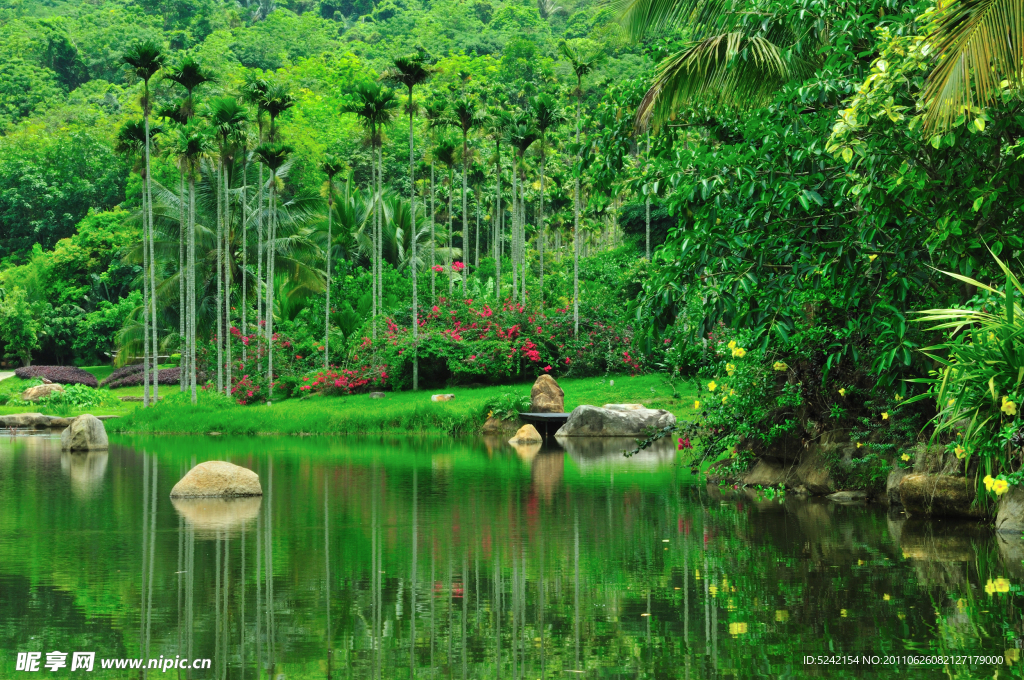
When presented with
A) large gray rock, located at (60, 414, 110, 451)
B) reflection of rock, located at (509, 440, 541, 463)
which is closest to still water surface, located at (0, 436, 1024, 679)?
reflection of rock, located at (509, 440, 541, 463)

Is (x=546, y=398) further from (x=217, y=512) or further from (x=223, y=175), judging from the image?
(x=217, y=512)

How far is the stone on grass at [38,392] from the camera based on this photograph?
45.2m

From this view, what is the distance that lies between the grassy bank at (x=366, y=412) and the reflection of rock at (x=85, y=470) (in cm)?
692

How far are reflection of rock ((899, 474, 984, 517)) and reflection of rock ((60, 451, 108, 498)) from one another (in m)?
11.1

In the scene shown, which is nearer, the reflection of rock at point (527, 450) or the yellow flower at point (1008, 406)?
the yellow flower at point (1008, 406)

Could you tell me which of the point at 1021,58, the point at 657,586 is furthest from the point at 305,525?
the point at 1021,58

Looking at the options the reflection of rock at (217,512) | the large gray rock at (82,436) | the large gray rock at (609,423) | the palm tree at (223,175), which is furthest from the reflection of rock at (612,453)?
the palm tree at (223,175)

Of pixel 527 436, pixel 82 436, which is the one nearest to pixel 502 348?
pixel 527 436

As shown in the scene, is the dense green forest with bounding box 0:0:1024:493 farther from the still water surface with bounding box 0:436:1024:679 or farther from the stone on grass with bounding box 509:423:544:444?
the stone on grass with bounding box 509:423:544:444

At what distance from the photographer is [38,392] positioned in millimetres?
45656

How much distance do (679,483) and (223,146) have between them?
25.8 metres

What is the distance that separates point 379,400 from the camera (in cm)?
3509

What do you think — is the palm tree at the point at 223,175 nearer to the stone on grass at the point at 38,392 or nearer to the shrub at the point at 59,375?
the stone on grass at the point at 38,392

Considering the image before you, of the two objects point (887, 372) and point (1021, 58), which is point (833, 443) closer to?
point (887, 372)
